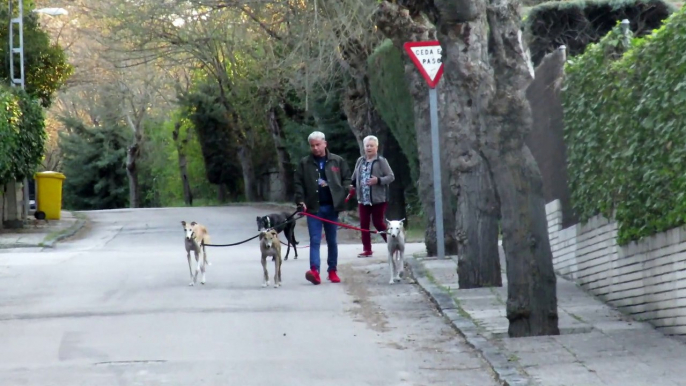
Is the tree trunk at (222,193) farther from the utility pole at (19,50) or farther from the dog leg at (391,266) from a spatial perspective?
the dog leg at (391,266)

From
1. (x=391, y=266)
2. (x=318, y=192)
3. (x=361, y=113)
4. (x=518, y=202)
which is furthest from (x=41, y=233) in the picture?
(x=518, y=202)

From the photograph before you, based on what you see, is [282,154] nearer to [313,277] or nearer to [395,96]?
[395,96]

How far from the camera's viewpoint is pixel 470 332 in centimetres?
1048

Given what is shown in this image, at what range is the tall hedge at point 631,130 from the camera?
912 centimetres

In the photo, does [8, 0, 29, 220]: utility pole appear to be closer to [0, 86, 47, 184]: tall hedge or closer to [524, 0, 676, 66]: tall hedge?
[0, 86, 47, 184]: tall hedge

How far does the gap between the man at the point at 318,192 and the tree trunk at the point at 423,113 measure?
2101 millimetres

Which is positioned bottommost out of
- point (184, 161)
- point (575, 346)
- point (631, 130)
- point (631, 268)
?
point (575, 346)

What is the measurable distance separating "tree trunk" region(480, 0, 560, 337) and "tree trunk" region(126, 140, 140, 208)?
55.0 metres

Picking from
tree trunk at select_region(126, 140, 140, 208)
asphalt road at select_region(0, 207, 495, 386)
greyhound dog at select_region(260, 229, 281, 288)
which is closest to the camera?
asphalt road at select_region(0, 207, 495, 386)

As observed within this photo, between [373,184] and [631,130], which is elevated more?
[631,130]

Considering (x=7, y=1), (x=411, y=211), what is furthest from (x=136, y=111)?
(x=411, y=211)

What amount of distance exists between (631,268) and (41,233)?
19.1 m

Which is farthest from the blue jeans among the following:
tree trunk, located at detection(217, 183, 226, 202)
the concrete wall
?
tree trunk, located at detection(217, 183, 226, 202)

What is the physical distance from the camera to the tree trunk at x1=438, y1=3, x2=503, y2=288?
40.5 feet
